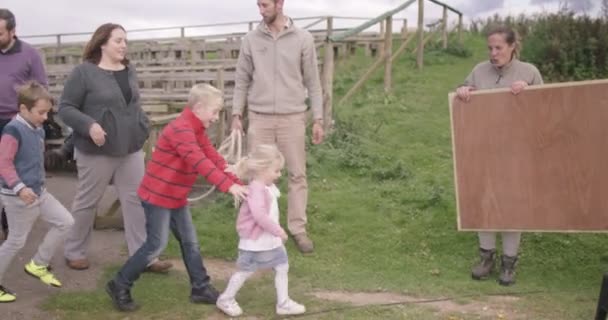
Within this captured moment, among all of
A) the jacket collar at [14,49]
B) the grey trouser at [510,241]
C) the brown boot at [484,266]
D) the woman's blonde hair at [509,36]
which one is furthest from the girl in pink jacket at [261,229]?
the jacket collar at [14,49]

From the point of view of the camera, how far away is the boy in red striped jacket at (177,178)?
14.2 ft

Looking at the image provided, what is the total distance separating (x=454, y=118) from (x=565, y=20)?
7.81 metres

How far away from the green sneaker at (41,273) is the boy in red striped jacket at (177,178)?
52cm

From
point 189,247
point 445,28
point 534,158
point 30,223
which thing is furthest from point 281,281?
point 445,28

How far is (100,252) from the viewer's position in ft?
19.4

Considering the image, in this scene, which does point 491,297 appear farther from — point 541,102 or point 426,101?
point 426,101

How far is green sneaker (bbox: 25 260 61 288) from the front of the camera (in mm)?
4969

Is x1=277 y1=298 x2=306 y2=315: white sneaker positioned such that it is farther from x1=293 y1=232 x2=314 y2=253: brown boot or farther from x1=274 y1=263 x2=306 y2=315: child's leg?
x1=293 y1=232 x2=314 y2=253: brown boot

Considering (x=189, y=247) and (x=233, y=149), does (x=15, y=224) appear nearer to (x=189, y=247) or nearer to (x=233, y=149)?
(x=189, y=247)

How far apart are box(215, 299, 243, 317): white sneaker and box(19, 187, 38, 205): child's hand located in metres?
1.31

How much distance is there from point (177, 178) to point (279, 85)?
59.6 inches

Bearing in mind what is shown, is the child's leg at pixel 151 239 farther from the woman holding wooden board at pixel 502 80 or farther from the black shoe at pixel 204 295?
the woman holding wooden board at pixel 502 80

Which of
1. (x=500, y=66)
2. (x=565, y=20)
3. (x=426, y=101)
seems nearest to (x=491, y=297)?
(x=500, y=66)

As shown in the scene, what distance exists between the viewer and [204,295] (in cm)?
477
